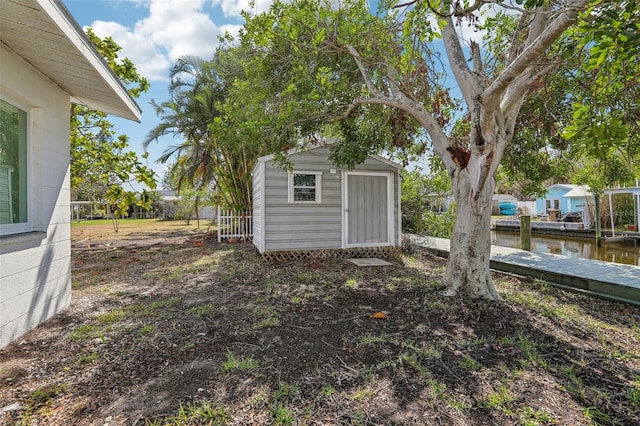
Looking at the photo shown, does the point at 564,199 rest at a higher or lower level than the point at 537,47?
lower

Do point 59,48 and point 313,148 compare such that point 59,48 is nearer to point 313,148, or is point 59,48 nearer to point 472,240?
point 472,240

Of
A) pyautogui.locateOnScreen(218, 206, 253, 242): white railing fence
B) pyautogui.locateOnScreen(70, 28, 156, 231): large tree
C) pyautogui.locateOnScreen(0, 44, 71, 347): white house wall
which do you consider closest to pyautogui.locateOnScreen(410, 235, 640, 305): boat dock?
pyautogui.locateOnScreen(70, 28, 156, 231): large tree

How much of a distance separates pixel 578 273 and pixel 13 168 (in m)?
8.31

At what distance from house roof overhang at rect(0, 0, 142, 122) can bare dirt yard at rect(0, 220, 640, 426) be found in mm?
2727

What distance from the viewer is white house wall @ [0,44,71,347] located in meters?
2.77

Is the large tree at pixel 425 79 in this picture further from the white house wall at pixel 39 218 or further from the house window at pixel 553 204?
the house window at pixel 553 204

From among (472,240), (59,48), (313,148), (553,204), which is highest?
(313,148)

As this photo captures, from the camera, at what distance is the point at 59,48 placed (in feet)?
8.77

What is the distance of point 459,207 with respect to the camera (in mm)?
4434

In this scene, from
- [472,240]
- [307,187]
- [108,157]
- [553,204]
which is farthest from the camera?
[553,204]

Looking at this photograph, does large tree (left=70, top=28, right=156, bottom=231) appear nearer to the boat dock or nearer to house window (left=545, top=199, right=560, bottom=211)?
the boat dock

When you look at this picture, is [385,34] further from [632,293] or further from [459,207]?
[632,293]

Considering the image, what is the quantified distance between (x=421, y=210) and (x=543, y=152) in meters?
4.29

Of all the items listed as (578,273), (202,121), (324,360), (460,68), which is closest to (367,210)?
(460,68)
